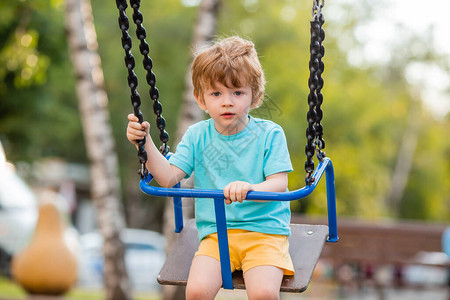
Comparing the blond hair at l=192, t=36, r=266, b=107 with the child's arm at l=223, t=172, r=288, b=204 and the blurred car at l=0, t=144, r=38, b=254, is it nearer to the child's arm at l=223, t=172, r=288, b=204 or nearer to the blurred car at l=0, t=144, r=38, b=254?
Answer: the child's arm at l=223, t=172, r=288, b=204

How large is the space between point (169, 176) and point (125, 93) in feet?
64.9

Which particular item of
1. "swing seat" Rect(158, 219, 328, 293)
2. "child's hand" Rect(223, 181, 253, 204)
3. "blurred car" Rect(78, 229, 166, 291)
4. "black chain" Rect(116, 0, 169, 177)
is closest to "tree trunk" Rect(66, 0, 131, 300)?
"swing seat" Rect(158, 219, 328, 293)

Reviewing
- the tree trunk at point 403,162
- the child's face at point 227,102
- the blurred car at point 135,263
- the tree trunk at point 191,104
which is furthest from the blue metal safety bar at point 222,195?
the tree trunk at point 403,162

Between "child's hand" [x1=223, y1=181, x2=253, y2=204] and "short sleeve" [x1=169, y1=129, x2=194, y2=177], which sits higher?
"short sleeve" [x1=169, y1=129, x2=194, y2=177]

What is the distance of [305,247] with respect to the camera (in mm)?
2814

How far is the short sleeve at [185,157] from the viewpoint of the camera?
2.76 metres

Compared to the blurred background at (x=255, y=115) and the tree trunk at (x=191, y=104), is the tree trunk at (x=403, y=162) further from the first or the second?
the tree trunk at (x=191, y=104)

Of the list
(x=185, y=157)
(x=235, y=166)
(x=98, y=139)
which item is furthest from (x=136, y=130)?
(x=98, y=139)

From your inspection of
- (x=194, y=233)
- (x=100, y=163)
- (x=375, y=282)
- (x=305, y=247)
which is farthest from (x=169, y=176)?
(x=375, y=282)

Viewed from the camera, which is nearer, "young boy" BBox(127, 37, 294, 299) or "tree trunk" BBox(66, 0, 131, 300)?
"young boy" BBox(127, 37, 294, 299)

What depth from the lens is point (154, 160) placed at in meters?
2.66

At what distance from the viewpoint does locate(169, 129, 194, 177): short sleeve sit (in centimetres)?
276

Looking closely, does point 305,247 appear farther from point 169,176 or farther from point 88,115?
point 88,115

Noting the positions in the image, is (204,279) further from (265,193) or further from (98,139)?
(98,139)
